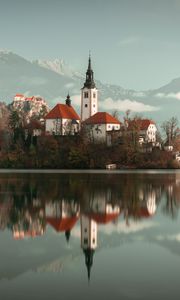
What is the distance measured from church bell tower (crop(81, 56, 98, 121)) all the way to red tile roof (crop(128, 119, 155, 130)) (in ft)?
58.3

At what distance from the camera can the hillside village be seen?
104125mm

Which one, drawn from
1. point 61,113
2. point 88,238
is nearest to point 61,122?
point 61,113

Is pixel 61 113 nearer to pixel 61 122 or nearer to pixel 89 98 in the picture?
pixel 61 122

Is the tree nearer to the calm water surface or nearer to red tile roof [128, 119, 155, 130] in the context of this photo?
red tile roof [128, 119, 155, 130]

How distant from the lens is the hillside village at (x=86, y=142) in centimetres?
10412

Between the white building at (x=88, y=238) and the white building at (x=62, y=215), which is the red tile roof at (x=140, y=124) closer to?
the white building at (x=62, y=215)

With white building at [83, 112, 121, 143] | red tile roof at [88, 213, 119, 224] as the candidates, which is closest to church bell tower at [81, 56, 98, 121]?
white building at [83, 112, 121, 143]

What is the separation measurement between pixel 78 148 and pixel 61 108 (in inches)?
874

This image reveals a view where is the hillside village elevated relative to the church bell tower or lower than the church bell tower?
lower

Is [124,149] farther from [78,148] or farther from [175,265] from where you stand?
[175,265]

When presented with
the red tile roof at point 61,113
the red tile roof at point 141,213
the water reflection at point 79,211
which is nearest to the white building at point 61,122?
the red tile roof at point 61,113

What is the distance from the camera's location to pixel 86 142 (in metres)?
112

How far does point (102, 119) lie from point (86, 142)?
1096 centimetres

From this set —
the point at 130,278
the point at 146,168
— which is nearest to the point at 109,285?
the point at 130,278
